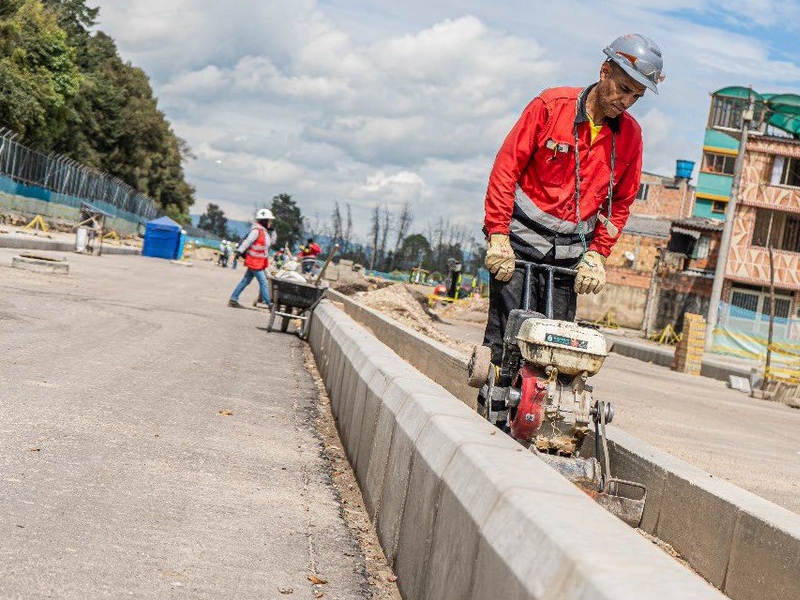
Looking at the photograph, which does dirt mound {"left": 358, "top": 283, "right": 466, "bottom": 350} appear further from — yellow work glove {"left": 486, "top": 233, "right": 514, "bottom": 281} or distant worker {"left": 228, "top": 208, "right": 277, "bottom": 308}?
yellow work glove {"left": 486, "top": 233, "right": 514, "bottom": 281}

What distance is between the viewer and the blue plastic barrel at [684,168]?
309 feet

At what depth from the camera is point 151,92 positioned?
112375mm

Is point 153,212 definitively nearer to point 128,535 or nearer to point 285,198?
point 285,198

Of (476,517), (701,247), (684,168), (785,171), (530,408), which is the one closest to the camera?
(476,517)

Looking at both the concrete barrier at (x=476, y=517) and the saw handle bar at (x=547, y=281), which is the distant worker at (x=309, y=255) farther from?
the saw handle bar at (x=547, y=281)

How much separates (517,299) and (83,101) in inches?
3155

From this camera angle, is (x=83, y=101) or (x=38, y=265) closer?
(x=38, y=265)

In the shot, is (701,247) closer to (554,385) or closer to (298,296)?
(298,296)

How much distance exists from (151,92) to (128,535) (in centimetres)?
11175

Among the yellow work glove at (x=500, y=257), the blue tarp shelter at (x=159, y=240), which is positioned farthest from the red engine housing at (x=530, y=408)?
the blue tarp shelter at (x=159, y=240)

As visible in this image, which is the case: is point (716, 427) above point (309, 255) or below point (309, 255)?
below

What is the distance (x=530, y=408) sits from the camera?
5.48 metres

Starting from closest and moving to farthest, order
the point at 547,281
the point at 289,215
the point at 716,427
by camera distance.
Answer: the point at 547,281 → the point at 716,427 → the point at 289,215

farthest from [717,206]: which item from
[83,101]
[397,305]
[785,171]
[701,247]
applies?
[397,305]
